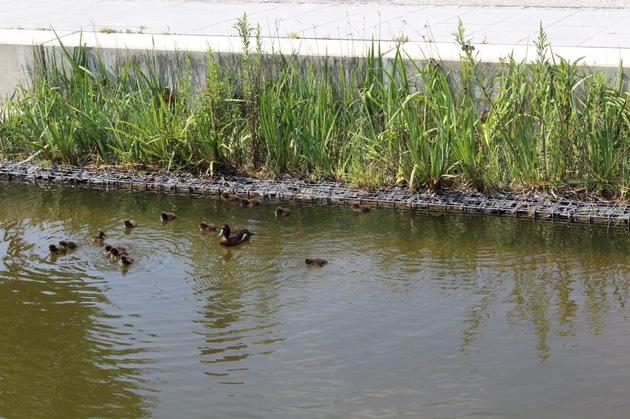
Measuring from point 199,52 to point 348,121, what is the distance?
68.0 inches

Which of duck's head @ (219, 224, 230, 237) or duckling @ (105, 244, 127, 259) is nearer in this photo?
duckling @ (105, 244, 127, 259)

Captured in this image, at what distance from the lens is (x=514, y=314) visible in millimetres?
6078

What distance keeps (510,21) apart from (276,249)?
647cm

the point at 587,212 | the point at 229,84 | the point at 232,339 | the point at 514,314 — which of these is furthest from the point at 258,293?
the point at 229,84

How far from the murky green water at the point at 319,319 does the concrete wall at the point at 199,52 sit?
63.8 inches

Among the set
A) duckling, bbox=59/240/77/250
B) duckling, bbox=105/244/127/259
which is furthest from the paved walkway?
duckling, bbox=105/244/127/259

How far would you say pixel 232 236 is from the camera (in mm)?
7434

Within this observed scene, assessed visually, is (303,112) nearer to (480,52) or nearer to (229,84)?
(229,84)

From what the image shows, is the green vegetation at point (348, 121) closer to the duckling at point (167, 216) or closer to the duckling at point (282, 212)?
the duckling at point (282, 212)

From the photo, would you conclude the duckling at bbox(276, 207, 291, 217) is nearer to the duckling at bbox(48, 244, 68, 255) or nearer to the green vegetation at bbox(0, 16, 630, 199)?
the green vegetation at bbox(0, 16, 630, 199)

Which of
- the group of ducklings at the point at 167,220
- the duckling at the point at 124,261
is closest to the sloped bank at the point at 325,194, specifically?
the group of ducklings at the point at 167,220

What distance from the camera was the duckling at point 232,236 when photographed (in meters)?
7.41

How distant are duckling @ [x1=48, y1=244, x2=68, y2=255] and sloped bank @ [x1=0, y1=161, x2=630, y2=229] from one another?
1770mm

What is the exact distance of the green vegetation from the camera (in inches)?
320
